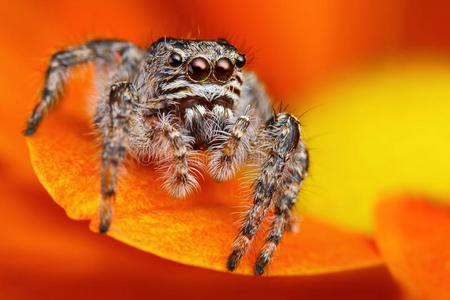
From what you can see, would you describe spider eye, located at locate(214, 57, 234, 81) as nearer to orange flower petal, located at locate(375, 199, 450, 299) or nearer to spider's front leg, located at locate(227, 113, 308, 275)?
spider's front leg, located at locate(227, 113, 308, 275)

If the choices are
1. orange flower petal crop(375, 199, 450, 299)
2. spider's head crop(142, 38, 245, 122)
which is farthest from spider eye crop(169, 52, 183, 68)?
orange flower petal crop(375, 199, 450, 299)

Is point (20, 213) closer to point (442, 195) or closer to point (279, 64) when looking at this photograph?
point (442, 195)

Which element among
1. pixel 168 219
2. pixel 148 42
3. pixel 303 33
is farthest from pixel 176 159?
pixel 303 33

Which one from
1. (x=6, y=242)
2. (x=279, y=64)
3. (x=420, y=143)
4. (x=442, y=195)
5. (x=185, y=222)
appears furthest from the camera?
(x=279, y=64)

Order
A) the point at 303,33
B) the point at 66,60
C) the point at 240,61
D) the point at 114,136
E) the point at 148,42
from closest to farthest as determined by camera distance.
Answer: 1. the point at 114,136
2. the point at 240,61
3. the point at 66,60
4. the point at 148,42
5. the point at 303,33

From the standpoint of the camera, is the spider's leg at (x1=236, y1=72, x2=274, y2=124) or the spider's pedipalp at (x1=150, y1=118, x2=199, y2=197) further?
the spider's leg at (x1=236, y1=72, x2=274, y2=124)

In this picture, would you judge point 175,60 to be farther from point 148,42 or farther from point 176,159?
point 148,42

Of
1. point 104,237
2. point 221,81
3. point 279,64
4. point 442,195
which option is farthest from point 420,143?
point 104,237
